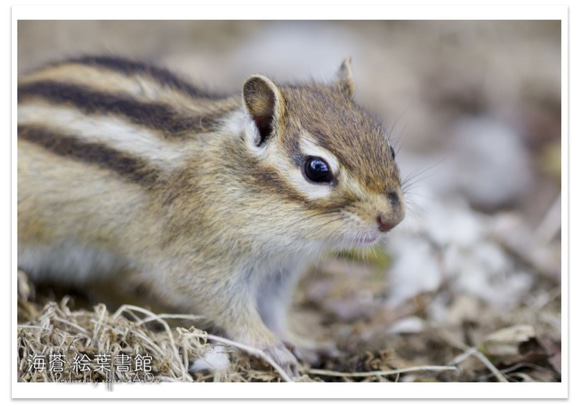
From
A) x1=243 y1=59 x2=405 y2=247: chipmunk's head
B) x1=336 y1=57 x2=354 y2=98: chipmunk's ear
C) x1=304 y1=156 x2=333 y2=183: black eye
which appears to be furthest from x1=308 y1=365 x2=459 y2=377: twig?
x1=336 y1=57 x2=354 y2=98: chipmunk's ear

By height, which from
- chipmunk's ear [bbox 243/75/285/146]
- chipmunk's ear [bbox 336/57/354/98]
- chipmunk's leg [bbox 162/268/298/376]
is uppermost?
chipmunk's ear [bbox 336/57/354/98]

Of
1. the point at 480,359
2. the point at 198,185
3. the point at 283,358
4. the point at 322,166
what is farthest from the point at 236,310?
the point at 480,359

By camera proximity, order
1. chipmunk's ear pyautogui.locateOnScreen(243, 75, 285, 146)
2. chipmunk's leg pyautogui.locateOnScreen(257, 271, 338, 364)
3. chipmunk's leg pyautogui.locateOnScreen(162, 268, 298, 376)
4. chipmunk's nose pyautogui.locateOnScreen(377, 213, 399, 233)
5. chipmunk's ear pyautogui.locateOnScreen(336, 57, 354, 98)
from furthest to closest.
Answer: chipmunk's leg pyautogui.locateOnScreen(257, 271, 338, 364), chipmunk's ear pyautogui.locateOnScreen(336, 57, 354, 98), chipmunk's leg pyautogui.locateOnScreen(162, 268, 298, 376), chipmunk's ear pyautogui.locateOnScreen(243, 75, 285, 146), chipmunk's nose pyautogui.locateOnScreen(377, 213, 399, 233)

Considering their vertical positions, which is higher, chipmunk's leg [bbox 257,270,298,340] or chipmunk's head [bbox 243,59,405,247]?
chipmunk's head [bbox 243,59,405,247]

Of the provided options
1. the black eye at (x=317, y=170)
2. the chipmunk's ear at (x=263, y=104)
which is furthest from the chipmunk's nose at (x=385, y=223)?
the chipmunk's ear at (x=263, y=104)

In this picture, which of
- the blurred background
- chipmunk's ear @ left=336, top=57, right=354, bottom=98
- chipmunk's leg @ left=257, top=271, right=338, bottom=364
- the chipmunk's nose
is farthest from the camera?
the blurred background

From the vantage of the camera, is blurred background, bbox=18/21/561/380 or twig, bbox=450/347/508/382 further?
blurred background, bbox=18/21/561/380

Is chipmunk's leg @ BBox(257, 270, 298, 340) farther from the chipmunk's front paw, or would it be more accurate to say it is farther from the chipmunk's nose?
the chipmunk's nose
